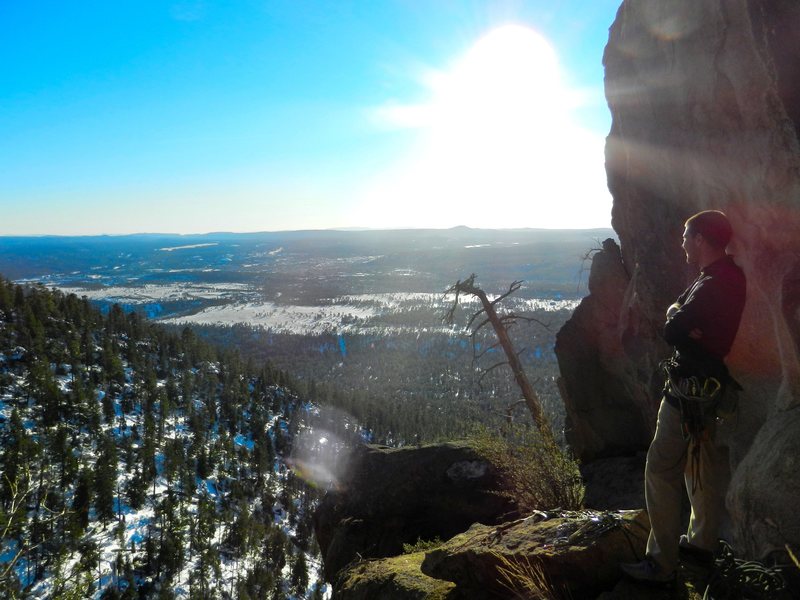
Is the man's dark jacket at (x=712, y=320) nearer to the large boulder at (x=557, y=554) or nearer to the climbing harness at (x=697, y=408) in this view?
the climbing harness at (x=697, y=408)

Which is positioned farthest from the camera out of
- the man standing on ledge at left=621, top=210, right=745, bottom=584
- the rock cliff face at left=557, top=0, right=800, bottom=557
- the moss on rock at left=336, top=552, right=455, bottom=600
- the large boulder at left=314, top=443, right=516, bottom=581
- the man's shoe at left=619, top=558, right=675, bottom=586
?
the large boulder at left=314, top=443, right=516, bottom=581

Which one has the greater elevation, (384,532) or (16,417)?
(384,532)

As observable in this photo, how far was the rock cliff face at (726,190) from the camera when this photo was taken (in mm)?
5105

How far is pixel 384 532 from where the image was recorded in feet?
34.4

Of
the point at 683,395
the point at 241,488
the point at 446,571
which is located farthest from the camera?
the point at 241,488

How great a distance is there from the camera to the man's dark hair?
4.39 m

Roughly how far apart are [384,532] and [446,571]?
5.48 m

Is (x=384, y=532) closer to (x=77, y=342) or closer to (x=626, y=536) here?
(x=626, y=536)

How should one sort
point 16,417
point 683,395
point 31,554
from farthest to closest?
point 16,417, point 31,554, point 683,395

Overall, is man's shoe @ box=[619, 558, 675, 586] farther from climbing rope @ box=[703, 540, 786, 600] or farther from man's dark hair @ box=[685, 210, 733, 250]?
man's dark hair @ box=[685, 210, 733, 250]

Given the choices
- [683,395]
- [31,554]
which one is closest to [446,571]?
[683,395]

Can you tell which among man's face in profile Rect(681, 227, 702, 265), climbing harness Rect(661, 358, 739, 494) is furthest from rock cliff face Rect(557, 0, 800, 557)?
man's face in profile Rect(681, 227, 702, 265)

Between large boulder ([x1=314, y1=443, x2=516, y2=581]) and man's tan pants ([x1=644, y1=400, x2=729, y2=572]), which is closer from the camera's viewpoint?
man's tan pants ([x1=644, y1=400, x2=729, y2=572])

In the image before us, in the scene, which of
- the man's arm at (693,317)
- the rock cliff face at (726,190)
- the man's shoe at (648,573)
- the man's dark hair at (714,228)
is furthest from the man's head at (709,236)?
the man's shoe at (648,573)
